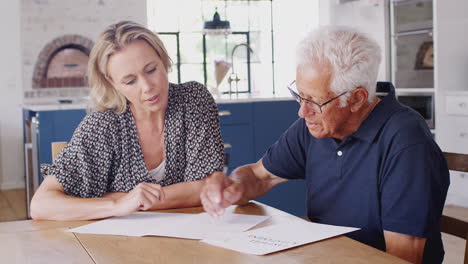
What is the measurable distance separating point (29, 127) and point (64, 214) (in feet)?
9.92

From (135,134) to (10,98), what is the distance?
5.20 metres

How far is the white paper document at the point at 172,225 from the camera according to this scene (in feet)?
4.92

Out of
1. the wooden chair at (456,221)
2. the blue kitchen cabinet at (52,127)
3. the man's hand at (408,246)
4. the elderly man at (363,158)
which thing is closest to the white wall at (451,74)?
the blue kitchen cabinet at (52,127)

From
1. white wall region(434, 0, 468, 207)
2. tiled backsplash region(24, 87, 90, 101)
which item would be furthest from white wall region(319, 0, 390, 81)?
tiled backsplash region(24, 87, 90, 101)

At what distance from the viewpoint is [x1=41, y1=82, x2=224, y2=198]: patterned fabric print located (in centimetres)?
188

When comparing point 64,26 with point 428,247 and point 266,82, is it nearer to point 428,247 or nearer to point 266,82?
point 266,82

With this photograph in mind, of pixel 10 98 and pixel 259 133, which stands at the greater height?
pixel 10 98

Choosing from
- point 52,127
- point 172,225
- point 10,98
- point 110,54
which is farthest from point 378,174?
point 10,98

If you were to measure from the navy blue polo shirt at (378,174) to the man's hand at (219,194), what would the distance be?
0.22 meters

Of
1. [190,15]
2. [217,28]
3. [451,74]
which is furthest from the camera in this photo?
[190,15]

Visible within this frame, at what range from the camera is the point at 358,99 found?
1614 millimetres

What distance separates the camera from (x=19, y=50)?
675cm

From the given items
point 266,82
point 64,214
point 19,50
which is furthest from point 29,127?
point 266,82

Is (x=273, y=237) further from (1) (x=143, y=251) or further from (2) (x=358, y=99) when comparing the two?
(2) (x=358, y=99)
